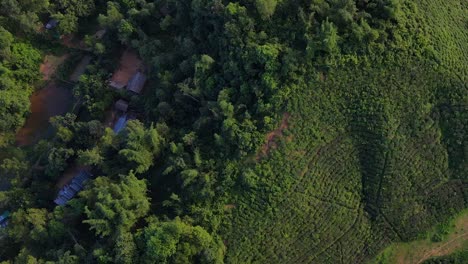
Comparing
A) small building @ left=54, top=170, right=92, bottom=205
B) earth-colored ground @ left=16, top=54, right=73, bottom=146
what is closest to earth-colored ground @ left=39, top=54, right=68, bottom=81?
Answer: earth-colored ground @ left=16, top=54, right=73, bottom=146

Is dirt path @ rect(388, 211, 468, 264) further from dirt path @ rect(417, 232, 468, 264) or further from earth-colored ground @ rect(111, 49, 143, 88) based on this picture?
earth-colored ground @ rect(111, 49, 143, 88)

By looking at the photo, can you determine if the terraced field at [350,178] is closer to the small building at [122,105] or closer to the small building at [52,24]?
the small building at [122,105]

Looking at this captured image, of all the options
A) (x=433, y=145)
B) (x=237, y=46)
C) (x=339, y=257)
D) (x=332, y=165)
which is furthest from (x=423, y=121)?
(x=237, y=46)

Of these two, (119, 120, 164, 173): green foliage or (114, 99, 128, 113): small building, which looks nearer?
(119, 120, 164, 173): green foliage

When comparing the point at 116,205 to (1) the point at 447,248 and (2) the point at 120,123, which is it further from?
(1) the point at 447,248

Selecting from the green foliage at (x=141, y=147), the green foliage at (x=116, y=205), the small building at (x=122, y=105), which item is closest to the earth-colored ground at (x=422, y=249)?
the green foliage at (x=116, y=205)
